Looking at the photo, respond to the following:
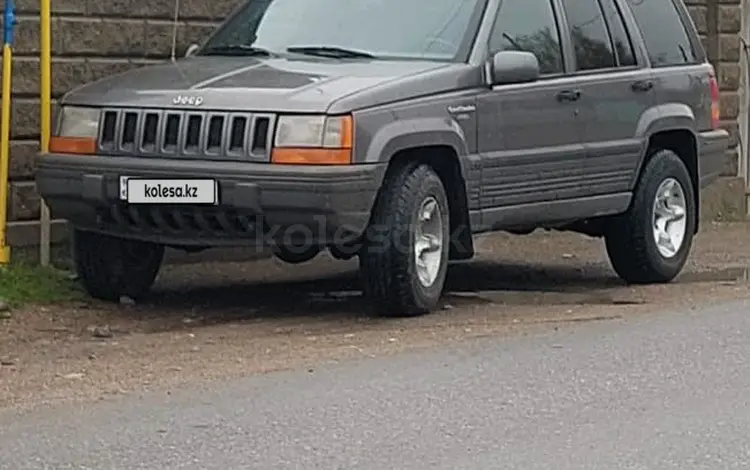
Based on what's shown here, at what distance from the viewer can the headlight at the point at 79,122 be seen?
31.2ft

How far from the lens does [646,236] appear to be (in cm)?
1137

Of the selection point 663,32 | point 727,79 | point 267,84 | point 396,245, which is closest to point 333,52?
point 267,84

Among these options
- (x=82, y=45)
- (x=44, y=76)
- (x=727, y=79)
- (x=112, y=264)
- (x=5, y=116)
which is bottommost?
(x=112, y=264)

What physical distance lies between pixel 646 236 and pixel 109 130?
3.64 meters

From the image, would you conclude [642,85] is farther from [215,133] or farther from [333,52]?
[215,133]

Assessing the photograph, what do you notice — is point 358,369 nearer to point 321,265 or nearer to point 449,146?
point 449,146

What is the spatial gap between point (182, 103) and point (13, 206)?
2221mm

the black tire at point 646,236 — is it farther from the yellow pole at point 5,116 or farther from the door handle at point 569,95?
the yellow pole at point 5,116

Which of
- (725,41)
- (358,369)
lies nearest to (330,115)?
(358,369)

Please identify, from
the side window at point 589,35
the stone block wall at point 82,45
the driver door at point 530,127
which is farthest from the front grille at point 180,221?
the side window at point 589,35

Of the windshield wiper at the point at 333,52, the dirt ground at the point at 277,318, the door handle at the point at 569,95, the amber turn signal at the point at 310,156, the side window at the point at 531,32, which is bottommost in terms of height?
the dirt ground at the point at 277,318

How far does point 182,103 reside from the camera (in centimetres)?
927

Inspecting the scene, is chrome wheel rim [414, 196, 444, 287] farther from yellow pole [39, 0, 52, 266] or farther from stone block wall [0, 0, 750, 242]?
stone block wall [0, 0, 750, 242]

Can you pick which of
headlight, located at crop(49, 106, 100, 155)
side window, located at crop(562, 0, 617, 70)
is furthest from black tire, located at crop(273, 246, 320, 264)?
side window, located at crop(562, 0, 617, 70)
